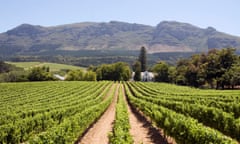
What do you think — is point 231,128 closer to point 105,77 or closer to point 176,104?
point 176,104

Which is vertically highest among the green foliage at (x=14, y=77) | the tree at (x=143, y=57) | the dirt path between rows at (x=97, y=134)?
the tree at (x=143, y=57)

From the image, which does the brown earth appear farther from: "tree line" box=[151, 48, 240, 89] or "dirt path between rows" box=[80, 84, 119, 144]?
"tree line" box=[151, 48, 240, 89]

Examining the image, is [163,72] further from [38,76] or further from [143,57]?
[38,76]

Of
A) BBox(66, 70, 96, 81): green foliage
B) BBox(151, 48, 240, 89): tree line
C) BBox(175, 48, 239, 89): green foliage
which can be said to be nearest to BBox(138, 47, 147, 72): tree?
BBox(66, 70, 96, 81): green foliage

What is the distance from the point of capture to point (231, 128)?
1738 cm

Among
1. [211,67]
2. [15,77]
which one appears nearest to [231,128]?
[211,67]

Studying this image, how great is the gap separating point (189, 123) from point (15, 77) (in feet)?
382

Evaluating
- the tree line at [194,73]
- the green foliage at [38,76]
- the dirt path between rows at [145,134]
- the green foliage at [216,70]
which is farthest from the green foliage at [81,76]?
the dirt path between rows at [145,134]

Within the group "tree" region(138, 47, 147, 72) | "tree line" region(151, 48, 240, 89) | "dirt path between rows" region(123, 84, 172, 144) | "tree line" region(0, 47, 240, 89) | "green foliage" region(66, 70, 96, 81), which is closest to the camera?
"dirt path between rows" region(123, 84, 172, 144)

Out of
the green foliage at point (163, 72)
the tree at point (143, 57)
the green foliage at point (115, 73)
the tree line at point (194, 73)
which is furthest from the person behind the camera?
the tree at point (143, 57)

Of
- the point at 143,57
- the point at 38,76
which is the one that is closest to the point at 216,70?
the point at 38,76

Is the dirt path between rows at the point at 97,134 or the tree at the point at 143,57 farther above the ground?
the tree at the point at 143,57

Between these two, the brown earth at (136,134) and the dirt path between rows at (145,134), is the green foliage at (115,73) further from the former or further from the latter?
the dirt path between rows at (145,134)

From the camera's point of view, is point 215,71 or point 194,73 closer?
point 215,71
